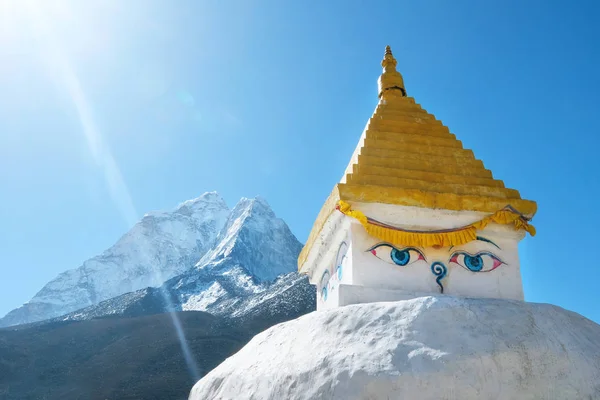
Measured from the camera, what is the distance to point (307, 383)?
281 centimetres

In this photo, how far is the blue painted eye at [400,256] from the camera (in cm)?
438

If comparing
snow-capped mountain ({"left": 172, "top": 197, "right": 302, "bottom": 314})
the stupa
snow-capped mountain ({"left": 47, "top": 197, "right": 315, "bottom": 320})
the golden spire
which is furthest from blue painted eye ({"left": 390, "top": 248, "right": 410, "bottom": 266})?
snow-capped mountain ({"left": 172, "top": 197, "right": 302, "bottom": 314})

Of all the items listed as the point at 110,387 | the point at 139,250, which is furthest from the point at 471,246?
the point at 139,250

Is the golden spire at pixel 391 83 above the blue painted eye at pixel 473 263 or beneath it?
above

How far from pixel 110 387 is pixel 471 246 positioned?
28046 millimetres

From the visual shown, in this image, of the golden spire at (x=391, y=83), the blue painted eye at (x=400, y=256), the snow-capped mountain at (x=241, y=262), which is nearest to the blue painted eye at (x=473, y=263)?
the blue painted eye at (x=400, y=256)

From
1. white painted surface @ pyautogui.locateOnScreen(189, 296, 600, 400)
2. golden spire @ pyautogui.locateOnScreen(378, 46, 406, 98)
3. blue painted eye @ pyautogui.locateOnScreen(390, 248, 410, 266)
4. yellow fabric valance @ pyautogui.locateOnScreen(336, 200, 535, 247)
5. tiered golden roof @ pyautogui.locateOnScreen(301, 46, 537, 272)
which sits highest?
golden spire @ pyautogui.locateOnScreen(378, 46, 406, 98)

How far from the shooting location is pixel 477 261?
4.49 m

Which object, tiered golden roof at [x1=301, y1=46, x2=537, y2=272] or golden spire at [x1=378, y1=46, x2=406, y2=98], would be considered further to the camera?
golden spire at [x1=378, y1=46, x2=406, y2=98]

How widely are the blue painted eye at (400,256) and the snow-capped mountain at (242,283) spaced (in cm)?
3271

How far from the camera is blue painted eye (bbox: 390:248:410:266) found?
14.4 ft

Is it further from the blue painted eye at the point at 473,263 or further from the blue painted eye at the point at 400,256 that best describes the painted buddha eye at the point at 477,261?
the blue painted eye at the point at 400,256

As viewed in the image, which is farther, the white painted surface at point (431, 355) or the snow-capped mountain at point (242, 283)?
the snow-capped mountain at point (242, 283)

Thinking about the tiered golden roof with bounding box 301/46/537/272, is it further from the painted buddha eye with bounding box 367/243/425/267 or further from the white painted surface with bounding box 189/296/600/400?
the white painted surface with bounding box 189/296/600/400
